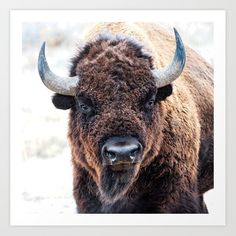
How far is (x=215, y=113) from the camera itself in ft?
9.45

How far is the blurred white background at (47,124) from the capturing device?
2.80m

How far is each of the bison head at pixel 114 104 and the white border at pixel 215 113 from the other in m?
0.20

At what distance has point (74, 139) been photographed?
8.90 feet

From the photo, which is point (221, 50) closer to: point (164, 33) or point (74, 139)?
point (164, 33)

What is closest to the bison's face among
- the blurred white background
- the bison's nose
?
the bison's nose

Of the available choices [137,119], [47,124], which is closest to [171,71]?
[137,119]

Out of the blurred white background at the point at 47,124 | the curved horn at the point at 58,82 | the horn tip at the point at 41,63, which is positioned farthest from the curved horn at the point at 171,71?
the horn tip at the point at 41,63

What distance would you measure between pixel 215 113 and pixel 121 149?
0.75m

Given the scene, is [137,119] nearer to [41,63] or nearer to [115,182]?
[115,182]

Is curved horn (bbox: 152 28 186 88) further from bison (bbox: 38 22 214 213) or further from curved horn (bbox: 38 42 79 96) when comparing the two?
curved horn (bbox: 38 42 79 96)

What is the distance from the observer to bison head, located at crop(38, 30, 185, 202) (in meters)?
2.45

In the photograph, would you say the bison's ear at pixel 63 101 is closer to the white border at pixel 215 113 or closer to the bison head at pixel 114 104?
the bison head at pixel 114 104
